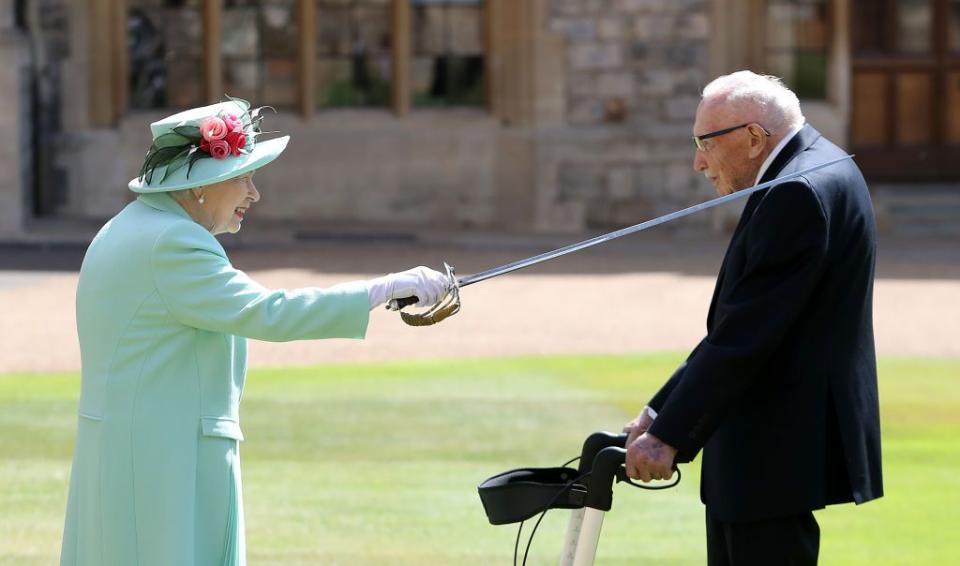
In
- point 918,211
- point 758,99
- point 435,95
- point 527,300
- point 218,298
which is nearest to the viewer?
point 218,298

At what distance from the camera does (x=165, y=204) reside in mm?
3738

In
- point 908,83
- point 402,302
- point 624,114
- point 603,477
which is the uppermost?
point 908,83

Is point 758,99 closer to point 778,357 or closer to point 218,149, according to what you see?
point 778,357

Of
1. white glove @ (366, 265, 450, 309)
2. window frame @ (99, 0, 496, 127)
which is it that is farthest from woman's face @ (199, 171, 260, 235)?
window frame @ (99, 0, 496, 127)

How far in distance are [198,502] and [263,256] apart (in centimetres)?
1201

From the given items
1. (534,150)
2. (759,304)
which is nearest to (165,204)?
(759,304)

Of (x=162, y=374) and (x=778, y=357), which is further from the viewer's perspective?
(x=778, y=357)

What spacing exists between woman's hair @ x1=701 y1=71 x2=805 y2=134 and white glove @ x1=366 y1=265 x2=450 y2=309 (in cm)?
73

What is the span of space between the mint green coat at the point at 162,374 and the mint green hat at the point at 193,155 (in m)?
0.08

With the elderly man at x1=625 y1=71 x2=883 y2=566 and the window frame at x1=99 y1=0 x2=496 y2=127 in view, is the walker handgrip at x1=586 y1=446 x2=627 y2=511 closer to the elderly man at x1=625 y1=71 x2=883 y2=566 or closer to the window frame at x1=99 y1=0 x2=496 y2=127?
the elderly man at x1=625 y1=71 x2=883 y2=566

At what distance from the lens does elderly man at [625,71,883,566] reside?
12.0 ft

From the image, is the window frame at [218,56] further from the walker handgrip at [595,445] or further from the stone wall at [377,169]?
the walker handgrip at [595,445]

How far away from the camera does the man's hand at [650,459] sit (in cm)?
375

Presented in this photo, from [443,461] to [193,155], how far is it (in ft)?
13.7
